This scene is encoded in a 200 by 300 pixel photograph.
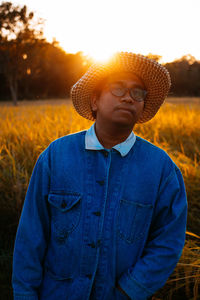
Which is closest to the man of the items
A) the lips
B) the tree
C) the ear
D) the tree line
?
the lips

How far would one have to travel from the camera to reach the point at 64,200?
1.22 meters

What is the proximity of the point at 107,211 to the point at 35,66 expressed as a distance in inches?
959

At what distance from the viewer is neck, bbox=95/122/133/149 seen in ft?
4.11

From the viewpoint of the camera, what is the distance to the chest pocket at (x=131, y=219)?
1.20 metres

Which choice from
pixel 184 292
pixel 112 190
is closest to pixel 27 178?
pixel 112 190

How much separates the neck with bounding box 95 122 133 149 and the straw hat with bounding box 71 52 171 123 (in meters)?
0.23

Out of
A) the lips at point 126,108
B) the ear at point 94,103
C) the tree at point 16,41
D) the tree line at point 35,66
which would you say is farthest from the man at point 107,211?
the tree at point 16,41

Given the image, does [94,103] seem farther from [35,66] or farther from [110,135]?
[35,66]

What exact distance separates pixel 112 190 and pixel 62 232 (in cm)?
32

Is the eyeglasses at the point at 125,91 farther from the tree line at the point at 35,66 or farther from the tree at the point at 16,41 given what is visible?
the tree at the point at 16,41

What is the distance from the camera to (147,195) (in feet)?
4.03

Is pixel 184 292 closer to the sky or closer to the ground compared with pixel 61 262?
closer to the ground

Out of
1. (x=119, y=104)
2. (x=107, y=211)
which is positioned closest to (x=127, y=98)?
(x=119, y=104)

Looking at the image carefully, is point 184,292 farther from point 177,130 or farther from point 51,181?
point 177,130
